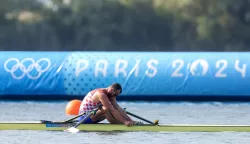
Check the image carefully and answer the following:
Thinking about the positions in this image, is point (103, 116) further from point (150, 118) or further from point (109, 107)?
point (150, 118)

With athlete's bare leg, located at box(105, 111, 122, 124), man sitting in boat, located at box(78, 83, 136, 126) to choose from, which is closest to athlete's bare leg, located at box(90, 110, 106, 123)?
man sitting in boat, located at box(78, 83, 136, 126)

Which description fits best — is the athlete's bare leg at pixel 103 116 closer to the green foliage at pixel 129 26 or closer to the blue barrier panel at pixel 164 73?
the blue barrier panel at pixel 164 73

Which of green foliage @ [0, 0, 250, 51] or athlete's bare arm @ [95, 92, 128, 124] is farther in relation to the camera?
green foliage @ [0, 0, 250, 51]

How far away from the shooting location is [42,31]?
41.2 metres

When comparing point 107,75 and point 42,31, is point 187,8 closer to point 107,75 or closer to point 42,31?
point 42,31

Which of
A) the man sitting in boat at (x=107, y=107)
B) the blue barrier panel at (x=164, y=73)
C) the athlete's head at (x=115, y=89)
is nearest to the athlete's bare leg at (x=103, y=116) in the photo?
the man sitting in boat at (x=107, y=107)

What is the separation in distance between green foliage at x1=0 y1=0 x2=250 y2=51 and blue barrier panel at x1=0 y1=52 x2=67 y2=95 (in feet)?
53.1

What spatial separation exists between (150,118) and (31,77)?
5718 millimetres

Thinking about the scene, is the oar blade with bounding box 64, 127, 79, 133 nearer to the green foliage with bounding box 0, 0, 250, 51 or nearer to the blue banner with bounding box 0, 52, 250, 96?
the blue banner with bounding box 0, 52, 250, 96

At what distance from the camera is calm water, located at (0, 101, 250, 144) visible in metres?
15.1

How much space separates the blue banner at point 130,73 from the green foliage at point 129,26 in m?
16.2

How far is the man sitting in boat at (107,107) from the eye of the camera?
1602 centimetres

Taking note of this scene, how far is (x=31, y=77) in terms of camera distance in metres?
24.3

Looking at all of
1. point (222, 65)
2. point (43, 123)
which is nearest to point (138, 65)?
point (222, 65)
